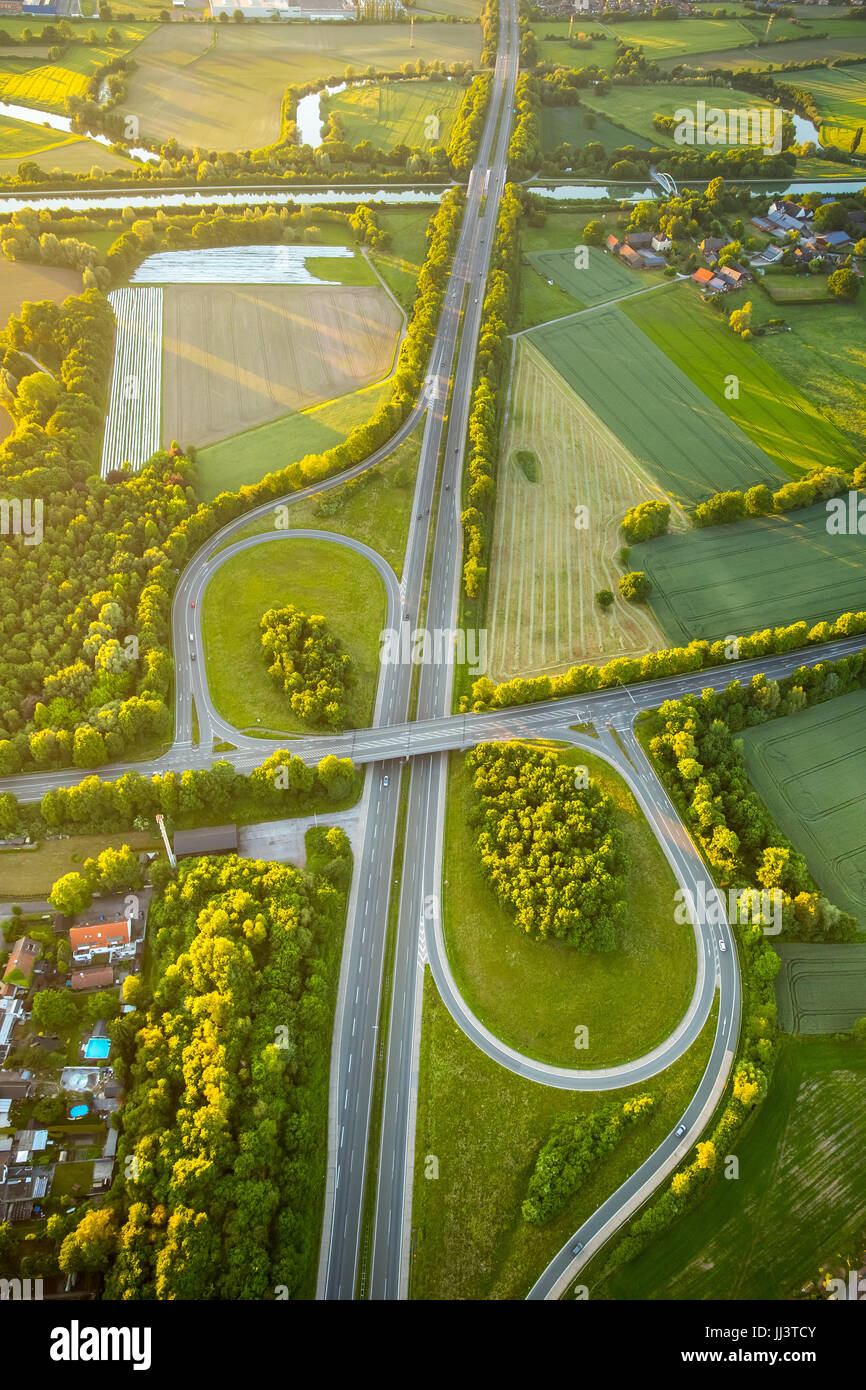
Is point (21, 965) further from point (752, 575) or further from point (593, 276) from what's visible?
point (593, 276)

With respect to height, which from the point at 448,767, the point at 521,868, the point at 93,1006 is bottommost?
the point at 93,1006

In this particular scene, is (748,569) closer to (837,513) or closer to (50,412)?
(837,513)

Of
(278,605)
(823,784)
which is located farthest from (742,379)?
(278,605)

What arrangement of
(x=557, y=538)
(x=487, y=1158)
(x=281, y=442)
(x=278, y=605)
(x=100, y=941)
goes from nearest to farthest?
(x=487, y=1158) → (x=100, y=941) → (x=278, y=605) → (x=557, y=538) → (x=281, y=442)

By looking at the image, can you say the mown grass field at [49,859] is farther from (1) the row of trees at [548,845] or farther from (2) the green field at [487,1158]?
(1) the row of trees at [548,845]

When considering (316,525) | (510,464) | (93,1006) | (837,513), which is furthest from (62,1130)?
(837,513)

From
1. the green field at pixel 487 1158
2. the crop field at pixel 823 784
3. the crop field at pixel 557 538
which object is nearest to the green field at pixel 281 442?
the crop field at pixel 557 538
